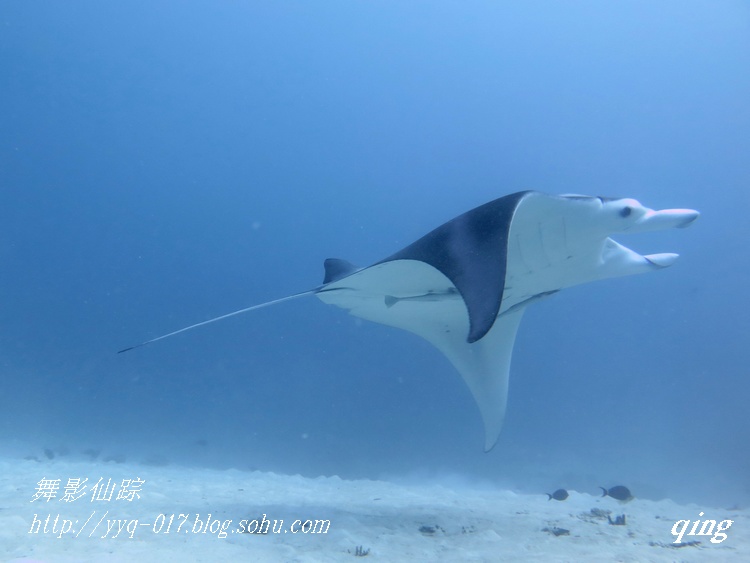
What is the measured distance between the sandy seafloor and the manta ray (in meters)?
1.05

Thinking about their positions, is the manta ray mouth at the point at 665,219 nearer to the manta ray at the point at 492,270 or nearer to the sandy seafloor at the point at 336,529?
the manta ray at the point at 492,270

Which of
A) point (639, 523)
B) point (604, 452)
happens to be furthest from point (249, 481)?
point (604, 452)

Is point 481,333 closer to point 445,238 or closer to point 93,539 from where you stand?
point 445,238

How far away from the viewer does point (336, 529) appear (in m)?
3.89

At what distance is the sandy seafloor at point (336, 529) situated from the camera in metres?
3.25

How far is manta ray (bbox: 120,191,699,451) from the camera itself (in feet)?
8.54

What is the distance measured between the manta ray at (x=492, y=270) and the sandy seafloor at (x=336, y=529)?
3.44 feet

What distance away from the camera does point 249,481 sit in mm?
7406

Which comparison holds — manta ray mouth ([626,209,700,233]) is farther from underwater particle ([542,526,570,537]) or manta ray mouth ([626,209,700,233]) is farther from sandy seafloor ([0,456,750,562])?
underwater particle ([542,526,570,537])

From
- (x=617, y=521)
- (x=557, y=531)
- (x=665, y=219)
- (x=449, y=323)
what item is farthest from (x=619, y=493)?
(x=665, y=219)

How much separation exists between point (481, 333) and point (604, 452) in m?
22.2

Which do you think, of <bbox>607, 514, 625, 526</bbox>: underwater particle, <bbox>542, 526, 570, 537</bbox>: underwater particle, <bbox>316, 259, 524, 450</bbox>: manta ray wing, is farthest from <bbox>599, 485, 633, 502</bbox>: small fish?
<bbox>316, 259, 524, 450</bbox>: manta ray wing

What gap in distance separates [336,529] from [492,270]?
2.77m

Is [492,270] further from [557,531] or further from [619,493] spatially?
[619,493]
